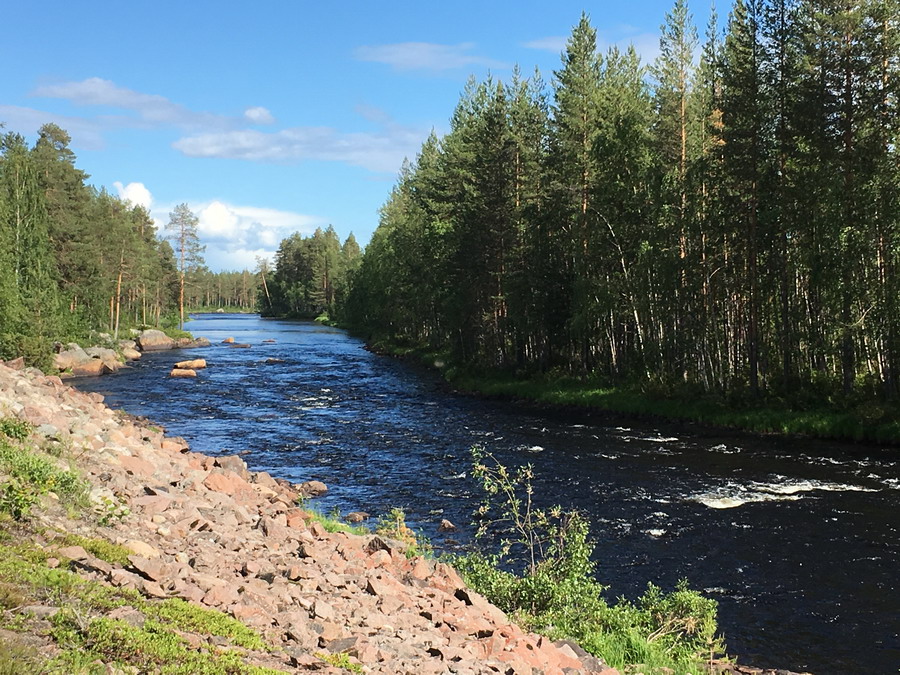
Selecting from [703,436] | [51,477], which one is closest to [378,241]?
[703,436]

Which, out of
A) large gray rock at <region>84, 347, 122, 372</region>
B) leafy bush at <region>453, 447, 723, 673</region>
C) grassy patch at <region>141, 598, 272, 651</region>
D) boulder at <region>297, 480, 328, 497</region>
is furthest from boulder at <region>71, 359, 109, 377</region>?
grassy patch at <region>141, 598, 272, 651</region>

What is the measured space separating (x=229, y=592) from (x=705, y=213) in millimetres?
31617

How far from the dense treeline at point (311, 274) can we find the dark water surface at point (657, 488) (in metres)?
103

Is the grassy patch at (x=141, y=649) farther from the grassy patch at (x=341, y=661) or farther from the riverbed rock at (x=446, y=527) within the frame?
the riverbed rock at (x=446, y=527)

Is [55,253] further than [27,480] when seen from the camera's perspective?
Yes

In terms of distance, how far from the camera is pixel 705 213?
34094 mm

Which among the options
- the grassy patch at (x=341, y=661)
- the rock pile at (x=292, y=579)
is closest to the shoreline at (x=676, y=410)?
the rock pile at (x=292, y=579)

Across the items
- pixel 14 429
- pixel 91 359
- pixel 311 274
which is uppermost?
pixel 311 274

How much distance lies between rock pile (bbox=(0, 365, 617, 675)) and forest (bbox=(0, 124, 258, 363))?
3131 cm

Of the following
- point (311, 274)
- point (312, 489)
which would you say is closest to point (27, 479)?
point (312, 489)

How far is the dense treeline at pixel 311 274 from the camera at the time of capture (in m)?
157

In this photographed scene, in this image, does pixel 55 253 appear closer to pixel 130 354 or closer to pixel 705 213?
pixel 130 354

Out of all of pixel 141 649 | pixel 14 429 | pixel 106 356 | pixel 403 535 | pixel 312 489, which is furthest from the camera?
pixel 106 356

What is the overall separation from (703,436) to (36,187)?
49659 millimetres
